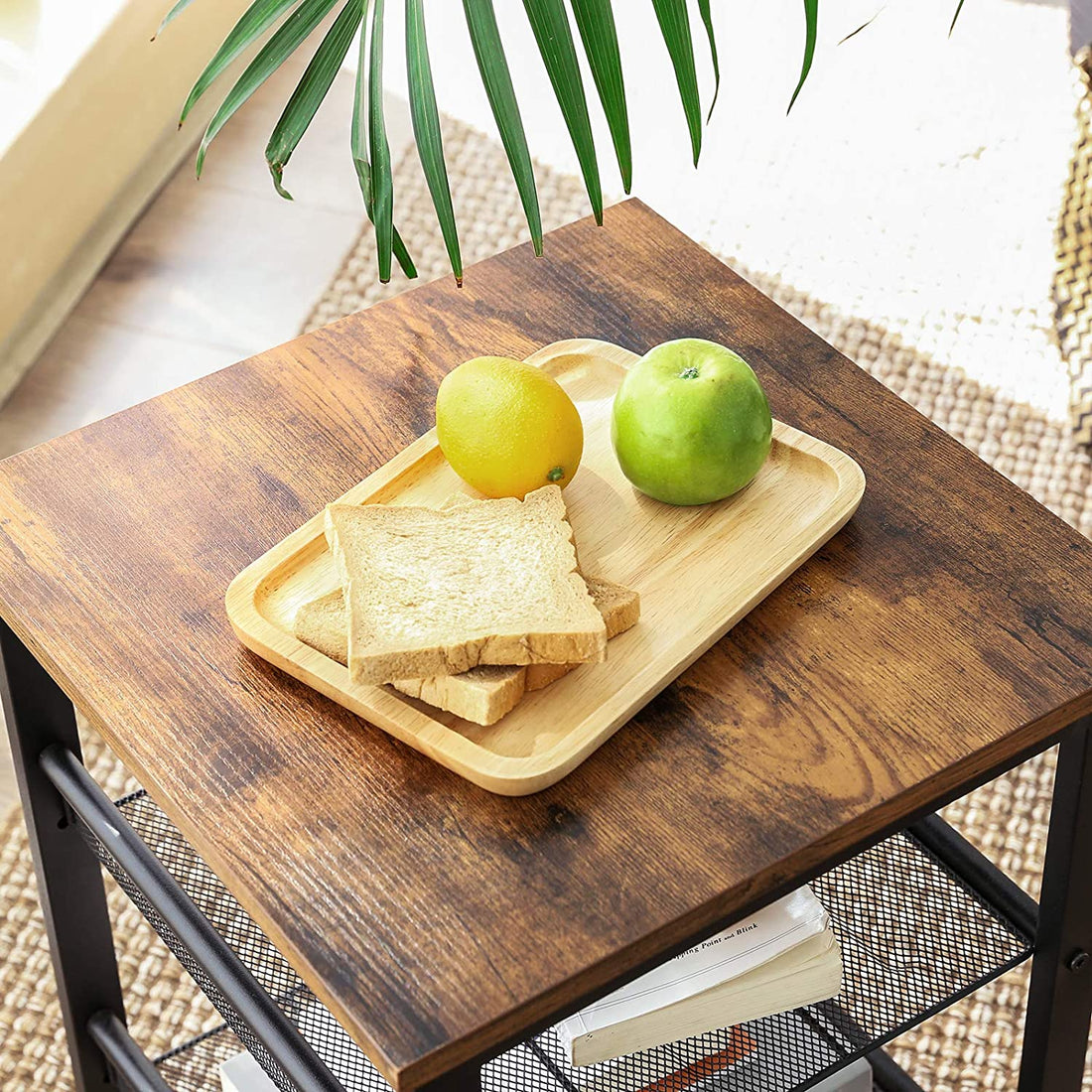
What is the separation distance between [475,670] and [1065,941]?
1.59 ft

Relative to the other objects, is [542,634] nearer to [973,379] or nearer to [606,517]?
[606,517]

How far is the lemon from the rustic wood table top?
4.0 inches

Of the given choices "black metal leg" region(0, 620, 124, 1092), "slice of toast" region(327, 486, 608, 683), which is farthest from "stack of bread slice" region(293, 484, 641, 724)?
"black metal leg" region(0, 620, 124, 1092)

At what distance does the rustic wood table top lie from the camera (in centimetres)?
75

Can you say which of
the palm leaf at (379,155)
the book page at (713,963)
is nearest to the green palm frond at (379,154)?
the palm leaf at (379,155)

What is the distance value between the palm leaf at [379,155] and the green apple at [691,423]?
0.18 metres

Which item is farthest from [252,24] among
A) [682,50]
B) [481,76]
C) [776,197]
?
[776,197]

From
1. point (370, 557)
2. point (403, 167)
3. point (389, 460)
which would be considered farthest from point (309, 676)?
point (403, 167)

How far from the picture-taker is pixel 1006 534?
0.97 m

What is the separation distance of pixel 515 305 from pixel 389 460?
8.0 inches

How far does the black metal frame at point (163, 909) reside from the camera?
3.13 ft

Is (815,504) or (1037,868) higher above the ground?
(815,504)

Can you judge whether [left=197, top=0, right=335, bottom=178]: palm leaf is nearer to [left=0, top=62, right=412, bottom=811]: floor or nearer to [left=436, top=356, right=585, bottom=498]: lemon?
[left=436, top=356, right=585, bottom=498]: lemon

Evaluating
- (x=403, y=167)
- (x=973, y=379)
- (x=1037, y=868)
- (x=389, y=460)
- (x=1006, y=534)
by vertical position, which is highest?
(x=389, y=460)
